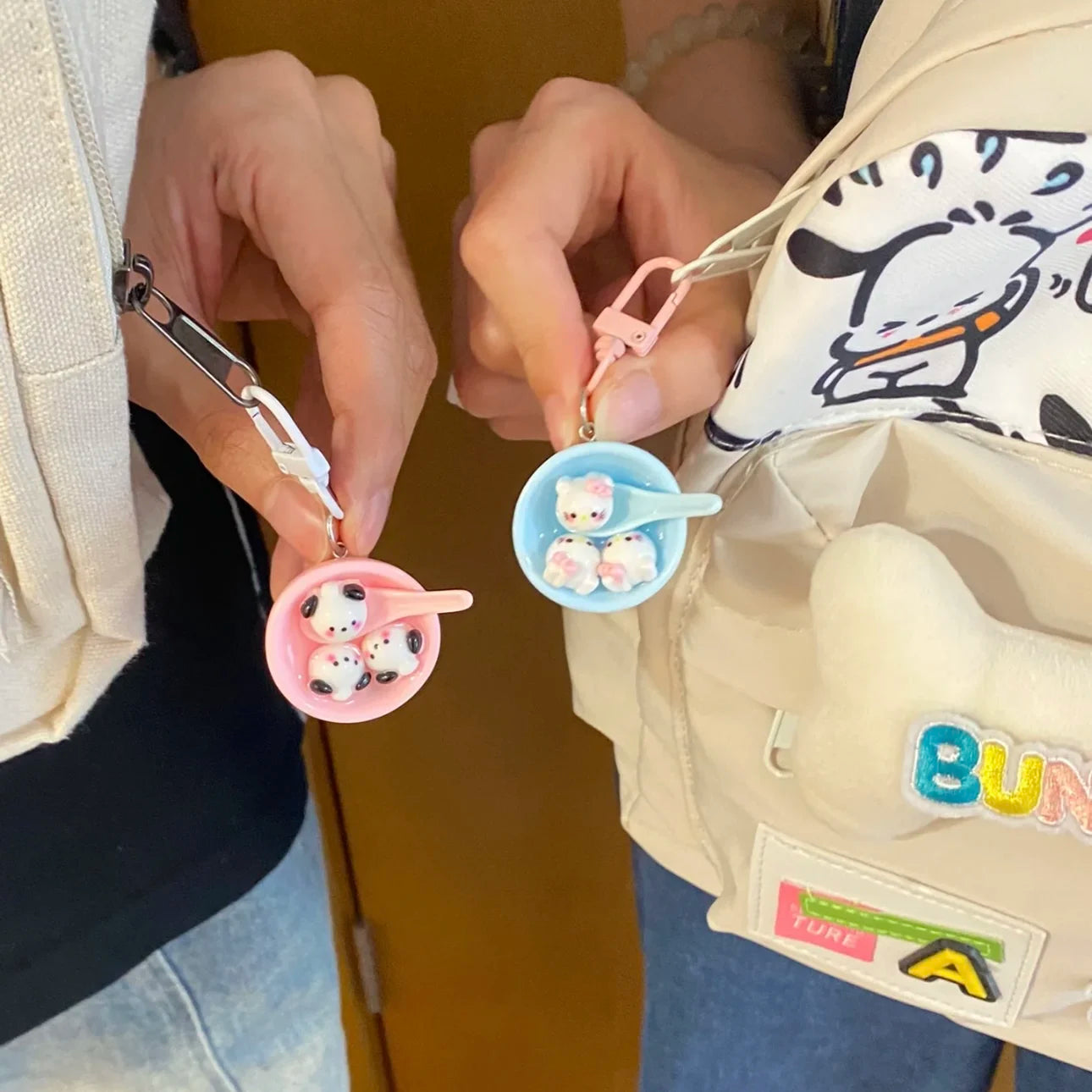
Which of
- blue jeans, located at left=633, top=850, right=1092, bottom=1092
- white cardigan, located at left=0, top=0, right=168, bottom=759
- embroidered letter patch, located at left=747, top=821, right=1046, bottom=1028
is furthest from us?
blue jeans, located at left=633, top=850, right=1092, bottom=1092

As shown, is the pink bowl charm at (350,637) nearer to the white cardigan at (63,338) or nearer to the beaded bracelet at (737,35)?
the white cardigan at (63,338)

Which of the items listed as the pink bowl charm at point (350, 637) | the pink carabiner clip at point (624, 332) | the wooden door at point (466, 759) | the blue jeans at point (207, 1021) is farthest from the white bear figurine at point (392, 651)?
the wooden door at point (466, 759)

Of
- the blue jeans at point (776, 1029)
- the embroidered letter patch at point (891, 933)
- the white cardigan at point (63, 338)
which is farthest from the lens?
the blue jeans at point (776, 1029)

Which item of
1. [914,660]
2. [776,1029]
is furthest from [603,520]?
[776,1029]

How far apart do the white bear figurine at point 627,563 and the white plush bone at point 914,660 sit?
0.07 m

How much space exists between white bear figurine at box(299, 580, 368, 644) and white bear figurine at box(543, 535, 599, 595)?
61 mm

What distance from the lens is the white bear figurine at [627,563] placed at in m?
0.35

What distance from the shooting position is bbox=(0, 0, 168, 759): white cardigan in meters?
0.27

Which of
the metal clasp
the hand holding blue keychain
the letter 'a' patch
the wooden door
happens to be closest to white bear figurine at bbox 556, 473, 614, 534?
the hand holding blue keychain

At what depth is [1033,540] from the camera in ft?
1.22

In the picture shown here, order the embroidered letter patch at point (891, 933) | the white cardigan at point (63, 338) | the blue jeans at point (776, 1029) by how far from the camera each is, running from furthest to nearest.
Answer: the blue jeans at point (776, 1029), the embroidered letter patch at point (891, 933), the white cardigan at point (63, 338)

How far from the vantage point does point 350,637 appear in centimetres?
35

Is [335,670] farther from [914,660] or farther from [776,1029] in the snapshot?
[776,1029]

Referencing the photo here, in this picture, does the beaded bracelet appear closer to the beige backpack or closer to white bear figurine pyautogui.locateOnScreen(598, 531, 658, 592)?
the beige backpack
